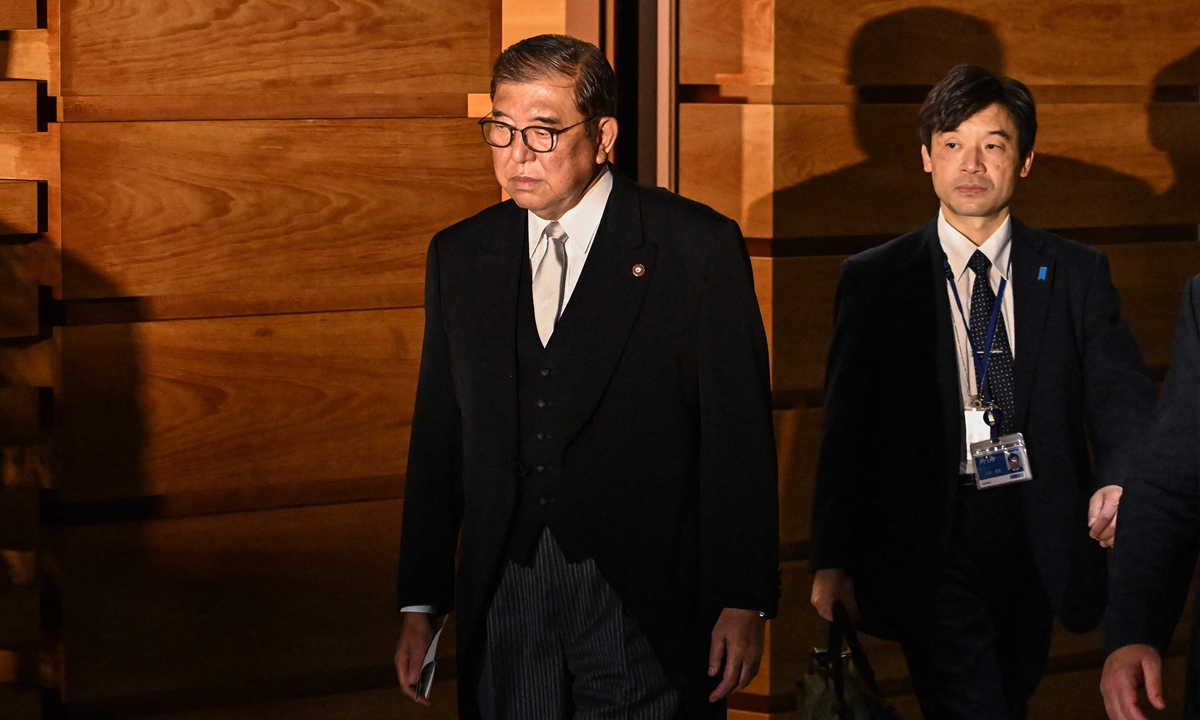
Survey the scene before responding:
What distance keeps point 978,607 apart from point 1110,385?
0.54m

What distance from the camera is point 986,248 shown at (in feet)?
10.8

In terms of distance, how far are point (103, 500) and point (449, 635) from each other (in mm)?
972

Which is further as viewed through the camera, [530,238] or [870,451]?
[870,451]

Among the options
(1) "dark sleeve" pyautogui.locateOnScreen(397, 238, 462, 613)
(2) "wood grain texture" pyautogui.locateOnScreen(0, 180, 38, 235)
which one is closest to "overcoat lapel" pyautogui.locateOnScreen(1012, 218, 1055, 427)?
(1) "dark sleeve" pyautogui.locateOnScreen(397, 238, 462, 613)

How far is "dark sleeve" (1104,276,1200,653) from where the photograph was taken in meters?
2.33

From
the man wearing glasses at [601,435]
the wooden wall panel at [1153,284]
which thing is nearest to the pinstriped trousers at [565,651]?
the man wearing glasses at [601,435]

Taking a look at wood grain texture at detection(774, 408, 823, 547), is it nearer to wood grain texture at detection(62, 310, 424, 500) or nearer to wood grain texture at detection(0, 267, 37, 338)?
wood grain texture at detection(62, 310, 424, 500)

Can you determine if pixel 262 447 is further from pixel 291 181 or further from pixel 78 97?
pixel 78 97

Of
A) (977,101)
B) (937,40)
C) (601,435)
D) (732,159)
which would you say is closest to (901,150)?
(937,40)

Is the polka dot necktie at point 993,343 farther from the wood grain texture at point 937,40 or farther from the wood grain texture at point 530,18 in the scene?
the wood grain texture at point 530,18

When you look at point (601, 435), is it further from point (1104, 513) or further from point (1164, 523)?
point (1104, 513)

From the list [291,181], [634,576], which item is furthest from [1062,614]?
[291,181]

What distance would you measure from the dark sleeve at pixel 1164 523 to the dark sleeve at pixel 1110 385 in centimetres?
75

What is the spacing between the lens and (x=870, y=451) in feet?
10.9
